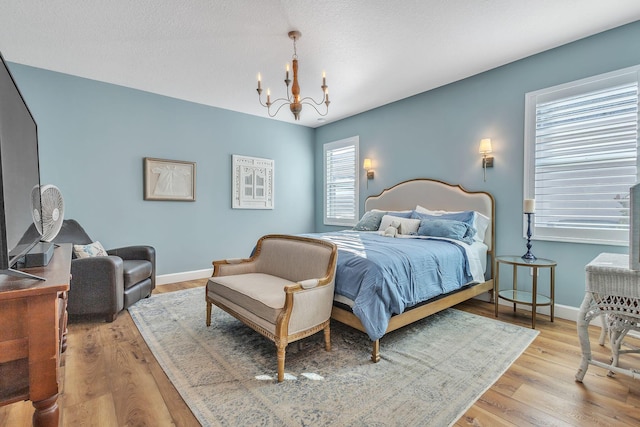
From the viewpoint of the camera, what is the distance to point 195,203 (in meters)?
4.60

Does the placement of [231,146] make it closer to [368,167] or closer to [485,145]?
[368,167]

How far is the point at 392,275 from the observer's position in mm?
2254

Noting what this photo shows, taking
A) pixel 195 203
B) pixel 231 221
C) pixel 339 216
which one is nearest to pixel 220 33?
pixel 195 203

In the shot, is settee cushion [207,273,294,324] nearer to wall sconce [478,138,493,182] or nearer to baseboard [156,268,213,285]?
baseboard [156,268,213,285]

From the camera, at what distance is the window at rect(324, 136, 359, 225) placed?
5.31m

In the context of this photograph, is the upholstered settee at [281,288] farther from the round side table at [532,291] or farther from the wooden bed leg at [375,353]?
the round side table at [532,291]

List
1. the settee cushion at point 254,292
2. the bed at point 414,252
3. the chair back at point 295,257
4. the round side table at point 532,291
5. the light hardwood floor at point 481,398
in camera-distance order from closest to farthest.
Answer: the light hardwood floor at point 481,398 → the settee cushion at point 254,292 → the bed at point 414,252 → the chair back at point 295,257 → the round side table at point 532,291

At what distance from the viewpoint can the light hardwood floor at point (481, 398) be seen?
5.15 feet

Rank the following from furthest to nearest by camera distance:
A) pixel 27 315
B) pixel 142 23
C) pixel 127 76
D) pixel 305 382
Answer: pixel 127 76 < pixel 142 23 < pixel 305 382 < pixel 27 315

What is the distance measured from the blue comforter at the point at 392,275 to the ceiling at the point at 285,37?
197 centimetres

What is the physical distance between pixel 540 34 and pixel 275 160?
400 centimetres

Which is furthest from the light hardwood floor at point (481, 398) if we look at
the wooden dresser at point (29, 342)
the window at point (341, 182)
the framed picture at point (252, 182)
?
the window at point (341, 182)

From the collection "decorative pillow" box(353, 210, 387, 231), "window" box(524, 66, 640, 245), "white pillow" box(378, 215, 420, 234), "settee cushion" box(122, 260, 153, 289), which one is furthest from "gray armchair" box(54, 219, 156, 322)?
"window" box(524, 66, 640, 245)

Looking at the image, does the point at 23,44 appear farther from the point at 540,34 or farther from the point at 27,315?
the point at 540,34
